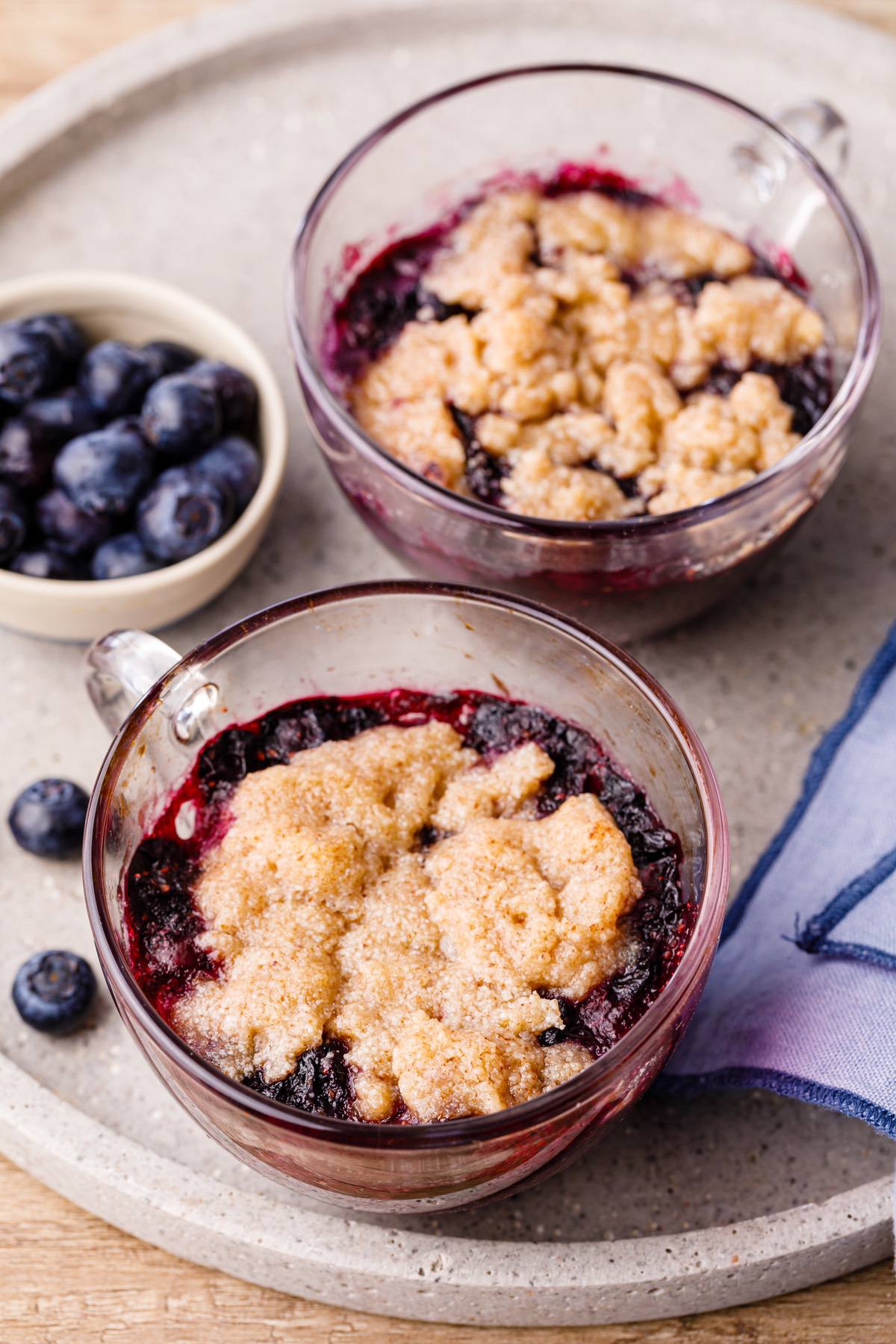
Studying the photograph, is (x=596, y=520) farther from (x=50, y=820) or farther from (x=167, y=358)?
(x=50, y=820)

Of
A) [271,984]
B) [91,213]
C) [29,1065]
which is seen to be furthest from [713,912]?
[91,213]

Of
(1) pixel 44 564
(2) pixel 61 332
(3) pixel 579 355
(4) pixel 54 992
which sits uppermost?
(3) pixel 579 355

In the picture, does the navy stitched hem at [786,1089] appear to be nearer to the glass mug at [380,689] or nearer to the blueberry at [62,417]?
the glass mug at [380,689]

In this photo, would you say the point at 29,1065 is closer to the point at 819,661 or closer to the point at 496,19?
the point at 819,661

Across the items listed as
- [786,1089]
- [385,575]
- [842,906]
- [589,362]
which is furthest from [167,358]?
[786,1089]

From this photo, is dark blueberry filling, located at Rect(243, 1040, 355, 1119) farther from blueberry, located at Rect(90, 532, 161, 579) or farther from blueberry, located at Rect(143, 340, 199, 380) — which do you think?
blueberry, located at Rect(143, 340, 199, 380)

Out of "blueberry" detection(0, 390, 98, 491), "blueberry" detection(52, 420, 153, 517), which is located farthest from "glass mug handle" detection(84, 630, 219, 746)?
"blueberry" detection(0, 390, 98, 491)

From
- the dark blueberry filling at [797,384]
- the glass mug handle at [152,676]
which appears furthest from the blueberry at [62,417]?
the dark blueberry filling at [797,384]
